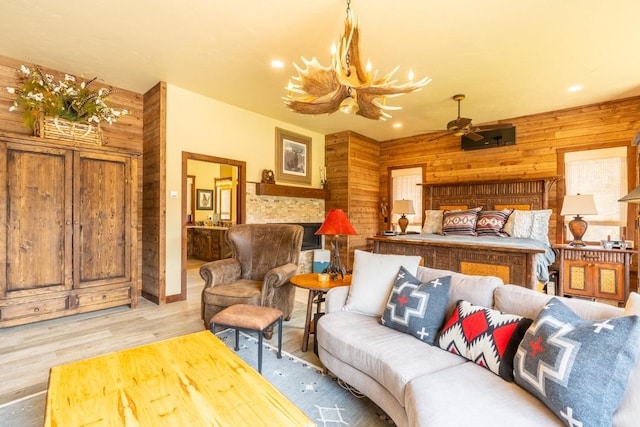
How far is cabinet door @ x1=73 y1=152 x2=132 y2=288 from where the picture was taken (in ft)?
11.4

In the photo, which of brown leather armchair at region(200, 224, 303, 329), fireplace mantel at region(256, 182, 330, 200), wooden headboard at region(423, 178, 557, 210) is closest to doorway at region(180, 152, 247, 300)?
fireplace mantel at region(256, 182, 330, 200)

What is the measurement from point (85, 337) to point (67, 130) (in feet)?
7.38

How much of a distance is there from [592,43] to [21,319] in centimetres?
635

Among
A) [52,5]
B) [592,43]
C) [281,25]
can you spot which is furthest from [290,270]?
[592,43]

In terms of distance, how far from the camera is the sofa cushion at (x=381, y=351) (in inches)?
61.8

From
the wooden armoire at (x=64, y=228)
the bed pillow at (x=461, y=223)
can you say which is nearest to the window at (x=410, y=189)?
the bed pillow at (x=461, y=223)

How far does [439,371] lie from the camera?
1.54 metres

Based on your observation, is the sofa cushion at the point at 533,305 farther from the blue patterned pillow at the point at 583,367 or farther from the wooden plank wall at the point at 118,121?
the wooden plank wall at the point at 118,121

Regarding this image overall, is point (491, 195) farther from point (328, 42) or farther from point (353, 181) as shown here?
point (328, 42)

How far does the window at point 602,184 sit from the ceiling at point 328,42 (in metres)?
0.88

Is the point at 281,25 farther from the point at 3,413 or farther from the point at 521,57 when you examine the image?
the point at 3,413

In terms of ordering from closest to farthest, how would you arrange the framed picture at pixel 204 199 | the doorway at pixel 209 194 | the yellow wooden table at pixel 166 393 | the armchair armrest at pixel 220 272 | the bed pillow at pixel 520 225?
the yellow wooden table at pixel 166 393 < the armchair armrest at pixel 220 272 < the bed pillow at pixel 520 225 < the doorway at pixel 209 194 < the framed picture at pixel 204 199

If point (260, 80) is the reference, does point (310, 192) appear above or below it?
below

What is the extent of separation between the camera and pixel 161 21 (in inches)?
106
